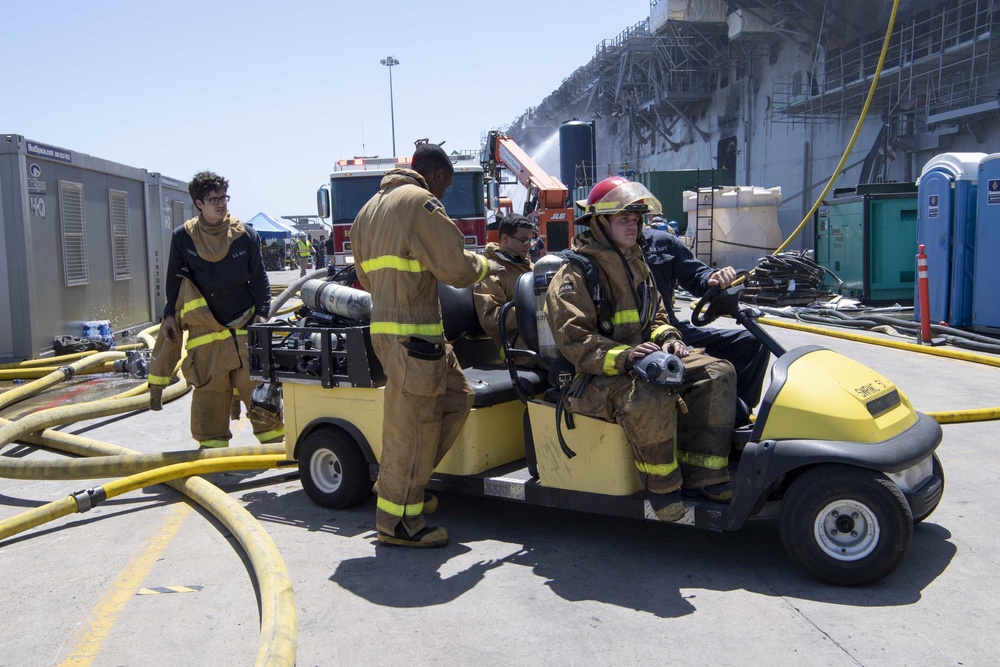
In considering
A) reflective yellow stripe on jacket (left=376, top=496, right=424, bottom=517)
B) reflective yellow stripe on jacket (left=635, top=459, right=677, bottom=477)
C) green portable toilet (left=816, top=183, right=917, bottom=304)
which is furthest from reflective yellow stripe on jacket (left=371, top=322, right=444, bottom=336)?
green portable toilet (left=816, top=183, right=917, bottom=304)

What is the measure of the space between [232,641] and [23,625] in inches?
38.9

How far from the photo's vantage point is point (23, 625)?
3553 millimetres

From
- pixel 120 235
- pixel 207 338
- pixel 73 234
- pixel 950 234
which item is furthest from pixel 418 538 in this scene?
pixel 120 235

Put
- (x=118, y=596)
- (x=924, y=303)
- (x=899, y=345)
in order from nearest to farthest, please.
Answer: (x=118, y=596)
(x=899, y=345)
(x=924, y=303)

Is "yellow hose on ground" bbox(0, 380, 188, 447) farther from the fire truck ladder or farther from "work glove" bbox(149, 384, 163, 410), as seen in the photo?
the fire truck ladder

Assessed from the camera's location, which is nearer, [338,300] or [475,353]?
[338,300]

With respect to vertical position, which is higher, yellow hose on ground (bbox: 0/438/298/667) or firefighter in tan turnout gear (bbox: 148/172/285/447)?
firefighter in tan turnout gear (bbox: 148/172/285/447)

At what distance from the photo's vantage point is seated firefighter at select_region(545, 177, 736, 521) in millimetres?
3730

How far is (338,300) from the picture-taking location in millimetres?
5125

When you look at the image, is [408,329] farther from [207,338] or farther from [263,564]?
[207,338]

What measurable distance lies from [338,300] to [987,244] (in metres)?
9.65

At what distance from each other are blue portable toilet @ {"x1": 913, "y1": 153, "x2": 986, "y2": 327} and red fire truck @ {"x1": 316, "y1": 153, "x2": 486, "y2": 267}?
6.54m

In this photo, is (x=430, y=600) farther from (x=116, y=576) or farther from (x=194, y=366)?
(x=194, y=366)

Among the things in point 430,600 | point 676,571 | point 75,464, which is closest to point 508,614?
point 430,600
